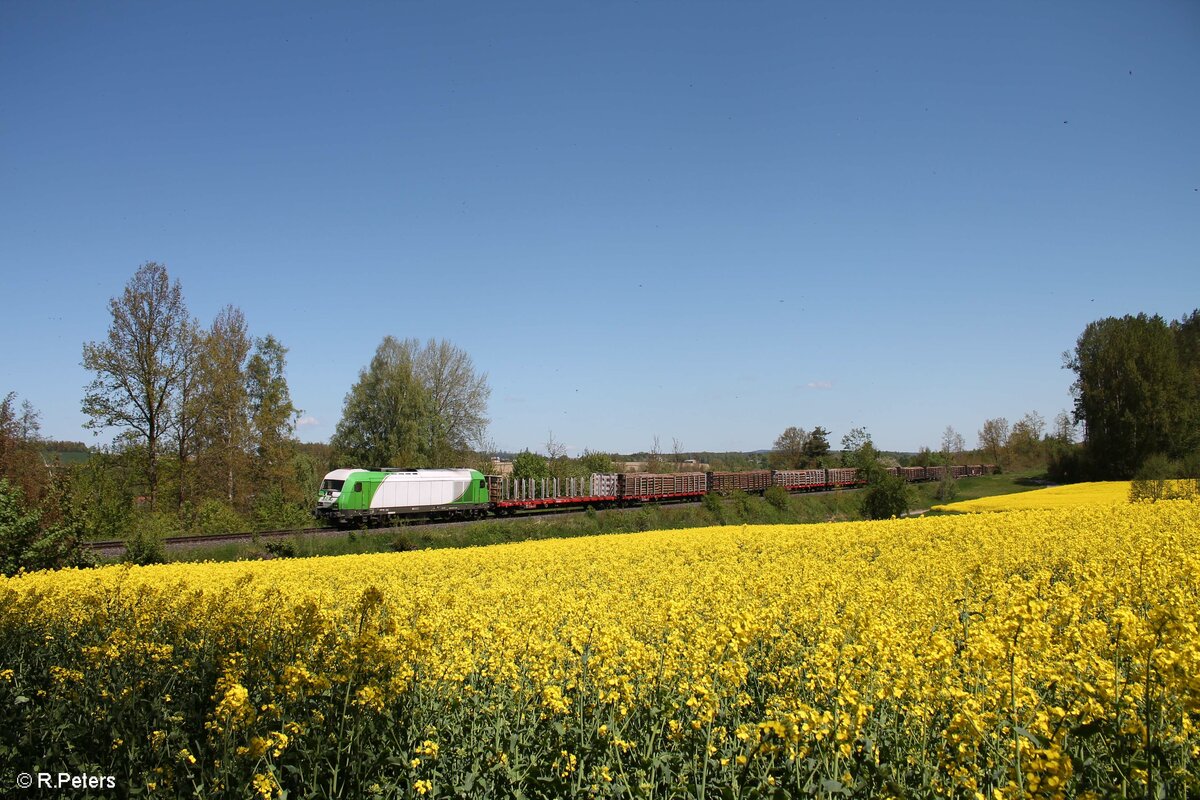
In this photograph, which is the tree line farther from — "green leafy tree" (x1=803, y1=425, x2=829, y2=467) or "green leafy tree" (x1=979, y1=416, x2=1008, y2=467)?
"green leafy tree" (x1=979, y1=416, x2=1008, y2=467)

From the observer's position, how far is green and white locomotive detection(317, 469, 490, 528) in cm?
2972

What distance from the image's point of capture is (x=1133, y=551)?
29.2 feet

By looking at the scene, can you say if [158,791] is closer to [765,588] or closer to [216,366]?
[765,588]

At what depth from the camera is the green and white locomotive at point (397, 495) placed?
97.5ft

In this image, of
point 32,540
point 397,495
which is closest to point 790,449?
point 397,495

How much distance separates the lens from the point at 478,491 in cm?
3503

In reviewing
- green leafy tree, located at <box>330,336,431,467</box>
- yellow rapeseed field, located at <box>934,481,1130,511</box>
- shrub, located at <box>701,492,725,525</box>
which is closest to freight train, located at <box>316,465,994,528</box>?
shrub, located at <box>701,492,725,525</box>

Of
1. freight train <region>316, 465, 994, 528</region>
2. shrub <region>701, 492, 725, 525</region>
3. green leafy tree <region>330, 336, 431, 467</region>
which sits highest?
green leafy tree <region>330, 336, 431, 467</region>

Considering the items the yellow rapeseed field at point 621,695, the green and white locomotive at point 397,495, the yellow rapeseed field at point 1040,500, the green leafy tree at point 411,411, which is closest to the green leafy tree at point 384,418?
the green leafy tree at point 411,411

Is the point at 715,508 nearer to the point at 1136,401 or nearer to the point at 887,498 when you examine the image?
the point at 887,498

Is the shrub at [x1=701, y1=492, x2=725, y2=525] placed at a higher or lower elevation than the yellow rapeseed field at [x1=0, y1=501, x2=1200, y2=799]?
lower

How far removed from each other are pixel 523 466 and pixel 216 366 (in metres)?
20.6

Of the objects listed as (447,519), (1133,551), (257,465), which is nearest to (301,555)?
(447,519)

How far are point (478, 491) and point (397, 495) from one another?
15.4 ft
